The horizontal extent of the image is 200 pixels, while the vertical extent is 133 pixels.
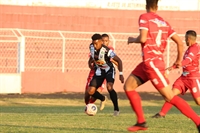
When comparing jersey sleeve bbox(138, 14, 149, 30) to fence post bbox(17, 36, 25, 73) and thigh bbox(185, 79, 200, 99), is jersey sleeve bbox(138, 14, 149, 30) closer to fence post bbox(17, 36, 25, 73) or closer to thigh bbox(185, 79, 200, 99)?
thigh bbox(185, 79, 200, 99)

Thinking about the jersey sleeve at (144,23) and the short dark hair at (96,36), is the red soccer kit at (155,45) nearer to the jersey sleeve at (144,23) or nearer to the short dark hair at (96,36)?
the jersey sleeve at (144,23)

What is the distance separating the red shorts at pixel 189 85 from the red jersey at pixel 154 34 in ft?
14.0

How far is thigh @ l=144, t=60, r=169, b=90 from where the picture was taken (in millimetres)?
10156

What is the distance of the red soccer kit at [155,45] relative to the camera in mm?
10086

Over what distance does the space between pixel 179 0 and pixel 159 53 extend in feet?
81.6

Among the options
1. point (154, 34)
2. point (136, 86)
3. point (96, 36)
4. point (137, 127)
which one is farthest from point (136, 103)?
point (96, 36)

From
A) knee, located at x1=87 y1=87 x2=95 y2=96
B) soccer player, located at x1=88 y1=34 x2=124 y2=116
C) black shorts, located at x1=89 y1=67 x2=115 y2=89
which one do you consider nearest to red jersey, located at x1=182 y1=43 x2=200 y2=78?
soccer player, located at x1=88 y1=34 x2=124 y2=116

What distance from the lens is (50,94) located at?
27703mm

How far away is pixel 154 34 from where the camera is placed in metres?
10.1

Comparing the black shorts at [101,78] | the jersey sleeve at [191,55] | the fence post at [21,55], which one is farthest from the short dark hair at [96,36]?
the fence post at [21,55]

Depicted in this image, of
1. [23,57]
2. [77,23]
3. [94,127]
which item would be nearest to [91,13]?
[77,23]

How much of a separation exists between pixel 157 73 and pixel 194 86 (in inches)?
176

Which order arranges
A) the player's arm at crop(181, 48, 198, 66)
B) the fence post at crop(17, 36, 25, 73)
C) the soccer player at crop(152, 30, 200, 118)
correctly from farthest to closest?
the fence post at crop(17, 36, 25, 73), the soccer player at crop(152, 30, 200, 118), the player's arm at crop(181, 48, 198, 66)

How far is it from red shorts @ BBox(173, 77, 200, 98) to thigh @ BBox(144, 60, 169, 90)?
4252mm
